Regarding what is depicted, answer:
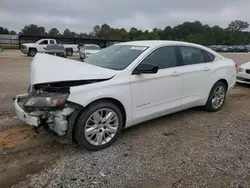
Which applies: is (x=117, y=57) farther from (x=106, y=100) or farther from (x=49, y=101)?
(x=49, y=101)

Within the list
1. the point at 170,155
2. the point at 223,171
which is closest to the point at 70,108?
the point at 170,155

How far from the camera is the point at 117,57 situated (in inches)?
154

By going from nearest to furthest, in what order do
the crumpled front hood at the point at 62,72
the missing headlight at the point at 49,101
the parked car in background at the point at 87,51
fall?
the missing headlight at the point at 49,101 → the crumpled front hood at the point at 62,72 → the parked car in background at the point at 87,51

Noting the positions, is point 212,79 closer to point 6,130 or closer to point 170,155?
point 170,155

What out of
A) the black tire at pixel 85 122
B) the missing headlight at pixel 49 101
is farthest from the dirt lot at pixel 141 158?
the missing headlight at pixel 49 101

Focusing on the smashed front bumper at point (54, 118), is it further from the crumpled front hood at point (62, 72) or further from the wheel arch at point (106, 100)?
the crumpled front hood at point (62, 72)

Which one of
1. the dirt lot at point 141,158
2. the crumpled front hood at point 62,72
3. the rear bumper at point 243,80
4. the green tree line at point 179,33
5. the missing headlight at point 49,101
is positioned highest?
the green tree line at point 179,33

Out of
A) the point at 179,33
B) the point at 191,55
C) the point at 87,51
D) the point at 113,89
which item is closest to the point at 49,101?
the point at 113,89

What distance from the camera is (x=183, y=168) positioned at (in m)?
2.91

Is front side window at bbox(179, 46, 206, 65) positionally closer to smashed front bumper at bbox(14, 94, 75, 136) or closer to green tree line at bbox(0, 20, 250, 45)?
smashed front bumper at bbox(14, 94, 75, 136)

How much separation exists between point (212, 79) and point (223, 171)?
7.65ft

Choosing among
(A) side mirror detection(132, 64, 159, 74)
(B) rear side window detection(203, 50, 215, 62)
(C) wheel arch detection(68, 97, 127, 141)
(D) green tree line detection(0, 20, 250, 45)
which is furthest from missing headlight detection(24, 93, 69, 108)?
(D) green tree line detection(0, 20, 250, 45)

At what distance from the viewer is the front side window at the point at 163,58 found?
150 inches

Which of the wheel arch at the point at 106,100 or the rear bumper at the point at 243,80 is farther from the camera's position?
the rear bumper at the point at 243,80
